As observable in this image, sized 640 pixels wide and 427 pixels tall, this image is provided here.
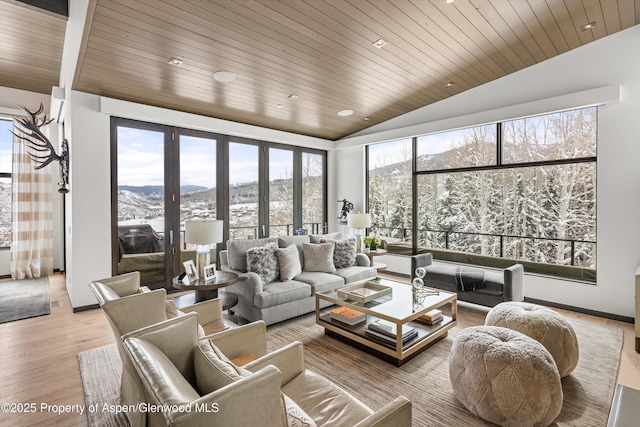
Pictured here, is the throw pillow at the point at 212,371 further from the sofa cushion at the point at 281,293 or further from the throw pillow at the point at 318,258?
the throw pillow at the point at 318,258

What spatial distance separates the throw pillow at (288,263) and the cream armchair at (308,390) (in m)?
1.82

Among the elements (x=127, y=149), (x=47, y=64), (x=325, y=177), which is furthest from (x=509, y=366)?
(x=47, y=64)

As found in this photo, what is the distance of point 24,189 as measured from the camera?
5.43 metres

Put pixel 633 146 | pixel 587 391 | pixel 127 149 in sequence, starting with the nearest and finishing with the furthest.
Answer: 1. pixel 587 391
2. pixel 633 146
3. pixel 127 149

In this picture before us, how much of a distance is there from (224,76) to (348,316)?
10.2ft

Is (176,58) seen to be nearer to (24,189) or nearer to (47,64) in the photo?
(47,64)

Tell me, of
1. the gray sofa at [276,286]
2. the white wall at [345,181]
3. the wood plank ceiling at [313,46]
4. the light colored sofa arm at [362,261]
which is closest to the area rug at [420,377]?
the gray sofa at [276,286]

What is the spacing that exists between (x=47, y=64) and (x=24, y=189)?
2318 mm

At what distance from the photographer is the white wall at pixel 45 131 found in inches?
206

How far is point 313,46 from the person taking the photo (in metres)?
3.38

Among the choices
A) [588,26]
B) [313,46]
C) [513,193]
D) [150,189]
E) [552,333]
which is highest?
[588,26]

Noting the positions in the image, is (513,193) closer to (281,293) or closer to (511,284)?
(511,284)

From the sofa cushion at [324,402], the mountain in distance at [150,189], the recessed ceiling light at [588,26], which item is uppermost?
the recessed ceiling light at [588,26]

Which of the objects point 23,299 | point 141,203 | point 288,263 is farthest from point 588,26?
point 23,299
